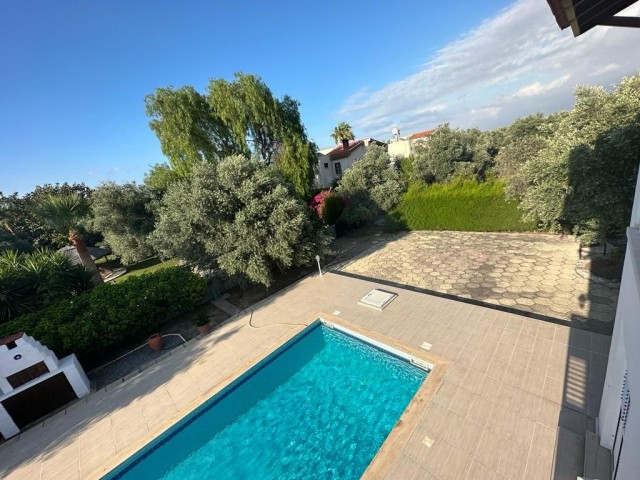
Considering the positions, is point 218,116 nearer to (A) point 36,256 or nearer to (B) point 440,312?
(A) point 36,256

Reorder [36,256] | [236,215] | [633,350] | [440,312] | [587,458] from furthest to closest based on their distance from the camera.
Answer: [36,256] < [236,215] < [440,312] < [587,458] < [633,350]

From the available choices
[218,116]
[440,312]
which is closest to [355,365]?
[440,312]

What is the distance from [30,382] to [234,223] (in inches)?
282

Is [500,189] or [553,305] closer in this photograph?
[553,305]

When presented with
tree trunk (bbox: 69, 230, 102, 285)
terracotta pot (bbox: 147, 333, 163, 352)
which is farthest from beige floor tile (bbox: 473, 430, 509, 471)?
tree trunk (bbox: 69, 230, 102, 285)

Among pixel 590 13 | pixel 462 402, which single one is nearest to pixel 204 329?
pixel 462 402

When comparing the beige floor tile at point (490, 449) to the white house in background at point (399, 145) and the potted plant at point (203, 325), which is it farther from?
the white house in background at point (399, 145)

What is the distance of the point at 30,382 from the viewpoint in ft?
23.2

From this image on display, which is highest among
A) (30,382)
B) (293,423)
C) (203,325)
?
(30,382)

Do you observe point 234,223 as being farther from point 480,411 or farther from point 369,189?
point 369,189

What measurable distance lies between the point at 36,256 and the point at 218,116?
42.4 feet

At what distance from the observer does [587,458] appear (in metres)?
3.97

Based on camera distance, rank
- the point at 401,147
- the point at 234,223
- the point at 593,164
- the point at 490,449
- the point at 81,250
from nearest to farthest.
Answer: the point at 490,449, the point at 593,164, the point at 234,223, the point at 81,250, the point at 401,147

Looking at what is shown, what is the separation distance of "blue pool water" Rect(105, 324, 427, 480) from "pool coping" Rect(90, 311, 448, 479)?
0.50ft
